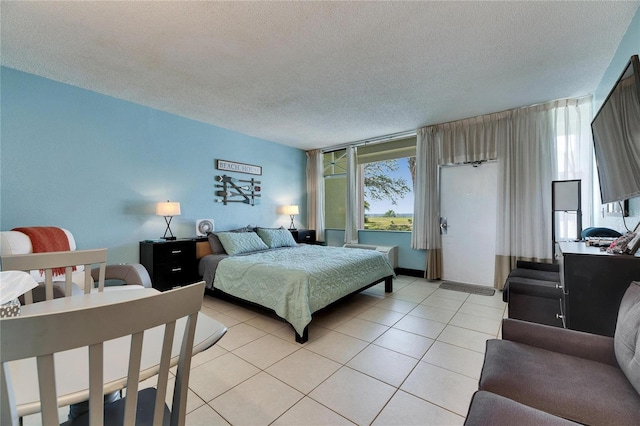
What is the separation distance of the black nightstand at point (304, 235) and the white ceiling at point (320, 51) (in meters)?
2.57

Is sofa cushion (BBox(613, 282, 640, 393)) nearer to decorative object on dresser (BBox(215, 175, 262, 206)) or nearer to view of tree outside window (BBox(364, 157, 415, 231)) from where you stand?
view of tree outside window (BBox(364, 157, 415, 231))

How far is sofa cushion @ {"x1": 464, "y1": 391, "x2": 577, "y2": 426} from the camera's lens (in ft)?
2.58

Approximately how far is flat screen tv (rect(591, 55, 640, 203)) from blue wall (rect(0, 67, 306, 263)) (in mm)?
4664

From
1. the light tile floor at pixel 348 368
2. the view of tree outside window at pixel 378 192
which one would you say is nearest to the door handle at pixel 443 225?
the view of tree outside window at pixel 378 192

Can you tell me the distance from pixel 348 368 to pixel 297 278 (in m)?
0.88

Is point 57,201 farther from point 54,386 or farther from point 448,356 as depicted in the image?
point 448,356

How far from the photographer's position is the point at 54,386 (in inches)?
22.7

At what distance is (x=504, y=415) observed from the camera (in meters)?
0.82

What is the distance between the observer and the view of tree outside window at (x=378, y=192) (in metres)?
5.15

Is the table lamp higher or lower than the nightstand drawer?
higher

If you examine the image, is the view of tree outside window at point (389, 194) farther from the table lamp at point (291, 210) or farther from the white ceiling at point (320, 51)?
the white ceiling at point (320, 51)

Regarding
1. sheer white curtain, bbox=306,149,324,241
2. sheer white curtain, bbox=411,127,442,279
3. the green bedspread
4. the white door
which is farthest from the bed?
sheer white curtain, bbox=306,149,324,241

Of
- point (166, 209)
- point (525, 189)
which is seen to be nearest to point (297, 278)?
point (166, 209)

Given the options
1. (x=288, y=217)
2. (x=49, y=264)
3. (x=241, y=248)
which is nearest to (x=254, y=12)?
(x=49, y=264)
